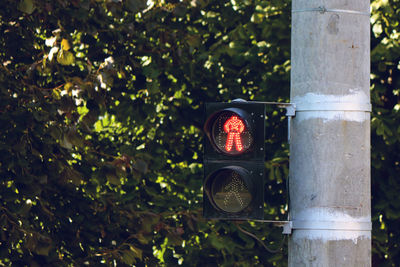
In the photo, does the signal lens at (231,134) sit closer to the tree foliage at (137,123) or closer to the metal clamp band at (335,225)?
the metal clamp band at (335,225)

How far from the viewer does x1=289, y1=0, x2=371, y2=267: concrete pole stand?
11.8ft

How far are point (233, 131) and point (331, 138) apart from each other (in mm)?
462

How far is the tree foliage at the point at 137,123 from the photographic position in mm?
6418

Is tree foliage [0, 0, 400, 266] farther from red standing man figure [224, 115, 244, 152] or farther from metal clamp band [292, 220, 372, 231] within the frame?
metal clamp band [292, 220, 372, 231]

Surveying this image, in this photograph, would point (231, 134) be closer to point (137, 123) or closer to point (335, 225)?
point (335, 225)

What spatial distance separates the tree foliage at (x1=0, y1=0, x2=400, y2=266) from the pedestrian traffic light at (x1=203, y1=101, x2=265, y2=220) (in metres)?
2.38

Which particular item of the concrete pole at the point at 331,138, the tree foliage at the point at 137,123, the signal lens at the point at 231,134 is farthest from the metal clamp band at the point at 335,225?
the tree foliage at the point at 137,123

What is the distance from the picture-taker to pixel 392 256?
940 cm

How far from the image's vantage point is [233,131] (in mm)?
3832

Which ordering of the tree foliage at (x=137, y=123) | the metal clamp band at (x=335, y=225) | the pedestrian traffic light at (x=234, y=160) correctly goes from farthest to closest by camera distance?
the tree foliage at (x=137, y=123), the pedestrian traffic light at (x=234, y=160), the metal clamp band at (x=335, y=225)

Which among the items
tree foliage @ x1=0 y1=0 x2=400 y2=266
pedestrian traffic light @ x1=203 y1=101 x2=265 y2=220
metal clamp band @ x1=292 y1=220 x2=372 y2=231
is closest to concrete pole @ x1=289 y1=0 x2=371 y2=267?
metal clamp band @ x1=292 y1=220 x2=372 y2=231

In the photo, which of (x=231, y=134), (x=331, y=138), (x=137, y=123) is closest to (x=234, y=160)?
(x=231, y=134)

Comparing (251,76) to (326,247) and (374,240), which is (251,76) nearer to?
(374,240)

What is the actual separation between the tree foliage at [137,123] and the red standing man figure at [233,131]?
243cm
